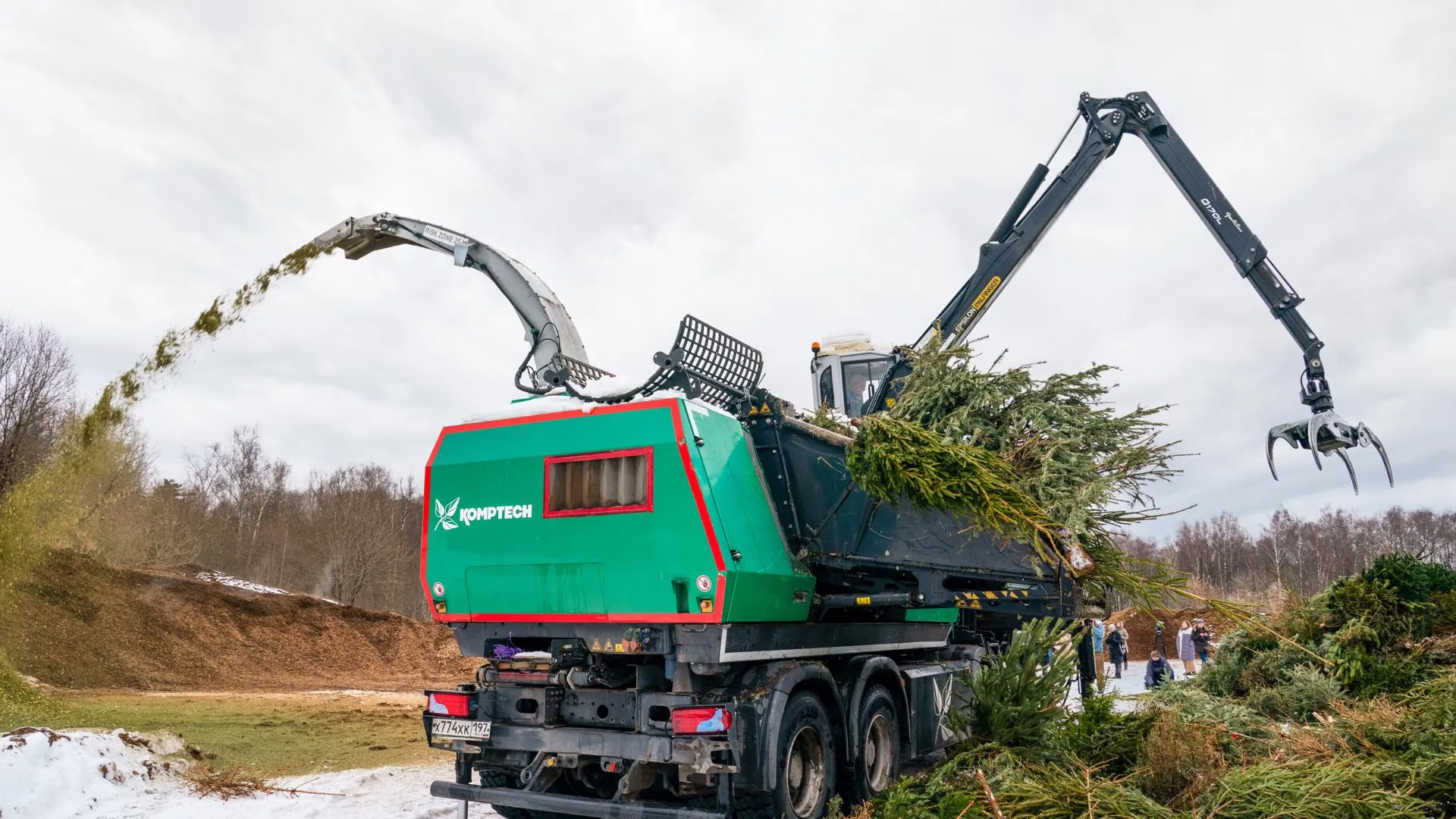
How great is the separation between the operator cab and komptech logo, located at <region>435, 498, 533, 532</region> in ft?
17.4

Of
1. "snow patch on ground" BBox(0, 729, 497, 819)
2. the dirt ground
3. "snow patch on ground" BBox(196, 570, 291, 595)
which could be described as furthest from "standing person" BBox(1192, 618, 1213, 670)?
"snow patch on ground" BBox(196, 570, 291, 595)

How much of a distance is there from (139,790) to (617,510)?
530cm

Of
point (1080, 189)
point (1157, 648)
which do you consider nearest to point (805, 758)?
point (1080, 189)

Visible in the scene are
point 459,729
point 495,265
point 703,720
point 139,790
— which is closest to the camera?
point 703,720

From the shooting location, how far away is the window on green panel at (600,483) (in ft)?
19.8

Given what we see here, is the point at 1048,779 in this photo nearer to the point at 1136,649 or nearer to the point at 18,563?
the point at 18,563

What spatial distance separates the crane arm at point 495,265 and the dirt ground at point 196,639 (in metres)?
12.1

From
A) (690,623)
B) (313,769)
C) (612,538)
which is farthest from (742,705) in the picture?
(313,769)

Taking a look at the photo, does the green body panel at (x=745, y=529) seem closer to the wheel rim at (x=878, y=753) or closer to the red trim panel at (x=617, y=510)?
the red trim panel at (x=617, y=510)

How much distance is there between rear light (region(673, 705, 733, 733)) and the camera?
222 inches

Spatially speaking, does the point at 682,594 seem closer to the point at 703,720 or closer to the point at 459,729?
the point at 703,720

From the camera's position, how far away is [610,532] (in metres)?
6.13

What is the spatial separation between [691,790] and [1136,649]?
3245 centimetres

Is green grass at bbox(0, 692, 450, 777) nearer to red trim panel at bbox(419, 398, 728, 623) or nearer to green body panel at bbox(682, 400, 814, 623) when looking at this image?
red trim panel at bbox(419, 398, 728, 623)
